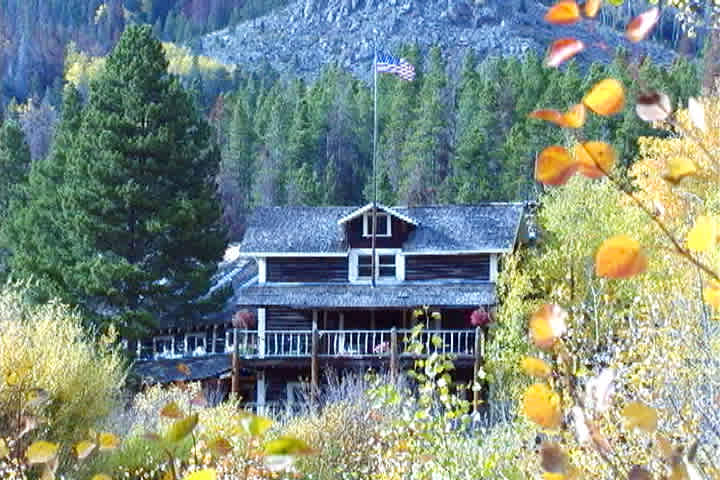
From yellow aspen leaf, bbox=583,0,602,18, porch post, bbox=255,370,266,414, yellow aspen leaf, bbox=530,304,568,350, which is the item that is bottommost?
porch post, bbox=255,370,266,414

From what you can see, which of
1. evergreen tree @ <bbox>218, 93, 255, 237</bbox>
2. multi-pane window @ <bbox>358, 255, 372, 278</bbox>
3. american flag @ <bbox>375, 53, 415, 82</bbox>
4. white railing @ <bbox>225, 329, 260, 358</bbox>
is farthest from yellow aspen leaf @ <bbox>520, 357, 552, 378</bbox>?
evergreen tree @ <bbox>218, 93, 255, 237</bbox>

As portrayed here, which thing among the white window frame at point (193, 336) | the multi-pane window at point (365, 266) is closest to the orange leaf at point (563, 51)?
the multi-pane window at point (365, 266)

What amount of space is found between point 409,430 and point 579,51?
732 cm

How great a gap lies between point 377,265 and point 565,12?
2582 cm

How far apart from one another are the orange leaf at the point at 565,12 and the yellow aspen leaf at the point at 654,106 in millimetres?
151

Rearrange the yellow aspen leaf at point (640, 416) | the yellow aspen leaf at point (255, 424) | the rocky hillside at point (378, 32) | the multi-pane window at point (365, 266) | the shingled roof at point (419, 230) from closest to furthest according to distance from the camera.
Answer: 1. the yellow aspen leaf at point (640, 416)
2. the yellow aspen leaf at point (255, 424)
3. the shingled roof at point (419, 230)
4. the multi-pane window at point (365, 266)
5. the rocky hillside at point (378, 32)

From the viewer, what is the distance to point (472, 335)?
25.3 meters

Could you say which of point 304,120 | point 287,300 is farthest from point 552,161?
point 304,120

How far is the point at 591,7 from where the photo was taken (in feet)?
5.36

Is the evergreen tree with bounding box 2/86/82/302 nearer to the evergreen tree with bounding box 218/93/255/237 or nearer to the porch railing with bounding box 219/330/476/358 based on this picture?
the porch railing with bounding box 219/330/476/358

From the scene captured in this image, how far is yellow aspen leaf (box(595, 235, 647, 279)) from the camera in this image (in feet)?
5.08

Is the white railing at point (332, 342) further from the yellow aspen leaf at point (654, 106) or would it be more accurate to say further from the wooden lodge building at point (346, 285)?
the yellow aspen leaf at point (654, 106)

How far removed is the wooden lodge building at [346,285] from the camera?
85.4ft

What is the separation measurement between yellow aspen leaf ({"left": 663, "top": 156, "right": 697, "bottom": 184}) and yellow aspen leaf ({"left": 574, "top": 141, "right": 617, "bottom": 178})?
9 centimetres
